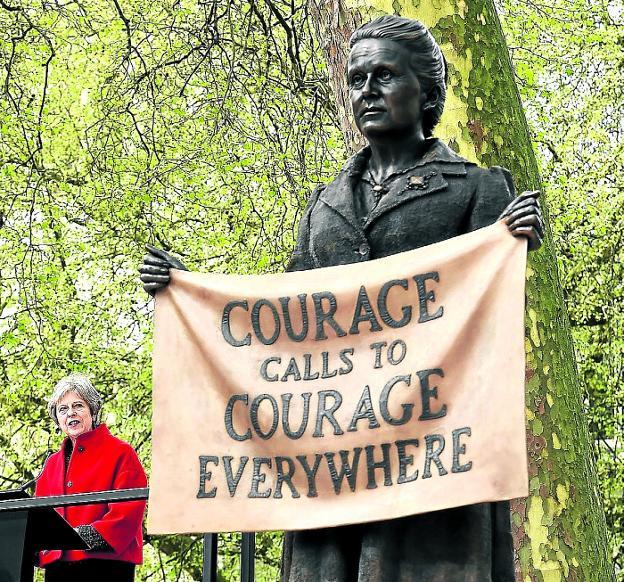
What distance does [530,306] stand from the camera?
6.73 meters

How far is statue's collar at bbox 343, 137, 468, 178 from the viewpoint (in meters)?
3.46

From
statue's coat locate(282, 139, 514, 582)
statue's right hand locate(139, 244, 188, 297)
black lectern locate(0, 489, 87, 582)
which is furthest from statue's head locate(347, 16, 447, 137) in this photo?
black lectern locate(0, 489, 87, 582)

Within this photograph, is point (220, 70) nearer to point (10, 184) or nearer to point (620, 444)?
point (10, 184)

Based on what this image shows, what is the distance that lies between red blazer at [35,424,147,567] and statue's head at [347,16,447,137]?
3265mm

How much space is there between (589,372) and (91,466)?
371 inches

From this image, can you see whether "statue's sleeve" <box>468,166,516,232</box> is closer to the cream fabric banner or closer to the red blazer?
the cream fabric banner

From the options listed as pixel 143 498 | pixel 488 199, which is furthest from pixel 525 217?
pixel 143 498

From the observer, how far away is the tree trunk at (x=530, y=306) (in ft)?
20.8

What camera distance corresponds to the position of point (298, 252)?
11.9ft

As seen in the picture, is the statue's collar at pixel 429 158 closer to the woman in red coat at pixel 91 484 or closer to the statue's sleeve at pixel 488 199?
the statue's sleeve at pixel 488 199

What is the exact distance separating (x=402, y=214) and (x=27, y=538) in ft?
10.0

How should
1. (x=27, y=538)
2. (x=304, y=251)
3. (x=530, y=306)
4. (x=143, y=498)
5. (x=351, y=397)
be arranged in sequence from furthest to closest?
(x=530, y=306)
(x=27, y=538)
(x=143, y=498)
(x=304, y=251)
(x=351, y=397)

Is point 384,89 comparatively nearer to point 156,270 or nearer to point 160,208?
point 156,270

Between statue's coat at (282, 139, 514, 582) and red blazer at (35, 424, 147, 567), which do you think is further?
red blazer at (35, 424, 147, 567)
